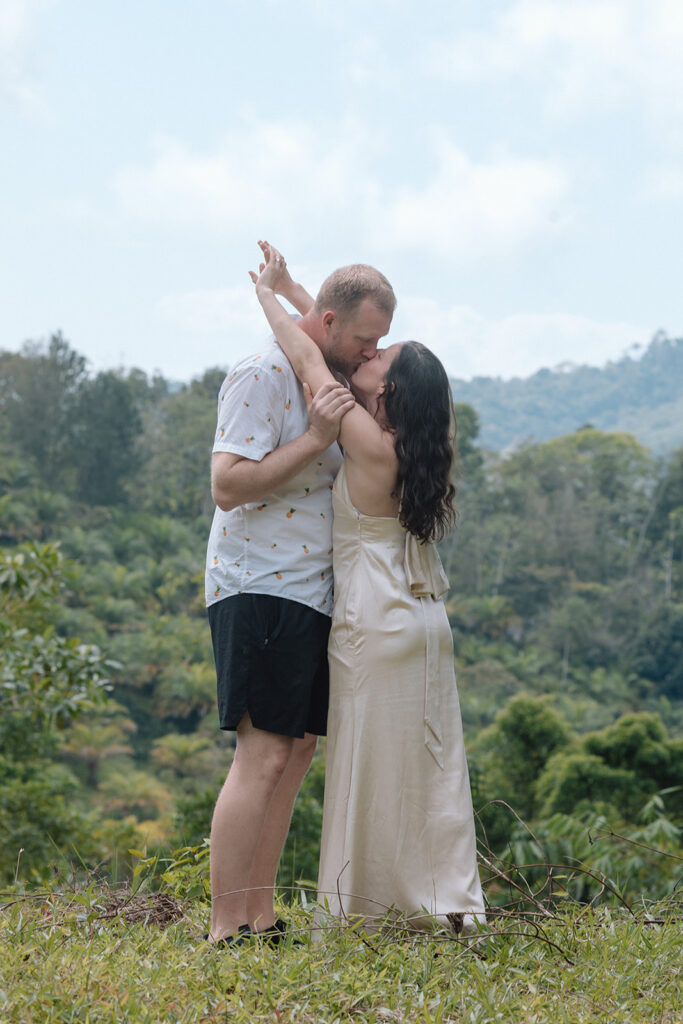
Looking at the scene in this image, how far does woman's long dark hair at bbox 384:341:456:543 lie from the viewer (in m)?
2.40

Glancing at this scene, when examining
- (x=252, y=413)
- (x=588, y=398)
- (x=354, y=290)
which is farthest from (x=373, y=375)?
(x=588, y=398)

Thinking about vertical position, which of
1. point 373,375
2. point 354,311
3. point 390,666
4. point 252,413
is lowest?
point 390,666

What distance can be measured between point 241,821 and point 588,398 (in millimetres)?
116364

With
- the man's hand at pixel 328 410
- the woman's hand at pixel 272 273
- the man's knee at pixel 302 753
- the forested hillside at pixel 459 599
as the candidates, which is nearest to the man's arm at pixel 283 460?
the man's hand at pixel 328 410

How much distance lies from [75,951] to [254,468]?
3.56 feet

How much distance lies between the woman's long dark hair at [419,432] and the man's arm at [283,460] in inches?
5.6

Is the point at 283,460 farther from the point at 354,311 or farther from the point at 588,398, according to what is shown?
the point at 588,398

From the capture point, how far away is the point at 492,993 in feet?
6.57

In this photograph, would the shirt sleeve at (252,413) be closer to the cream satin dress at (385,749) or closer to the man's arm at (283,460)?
the man's arm at (283,460)

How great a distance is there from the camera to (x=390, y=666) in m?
2.43

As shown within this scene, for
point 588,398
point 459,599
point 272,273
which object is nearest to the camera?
point 272,273

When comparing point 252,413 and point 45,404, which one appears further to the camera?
point 45,404

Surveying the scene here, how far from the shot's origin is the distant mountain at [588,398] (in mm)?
104062

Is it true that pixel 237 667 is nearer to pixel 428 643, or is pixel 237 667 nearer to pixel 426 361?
pixel 428 643
